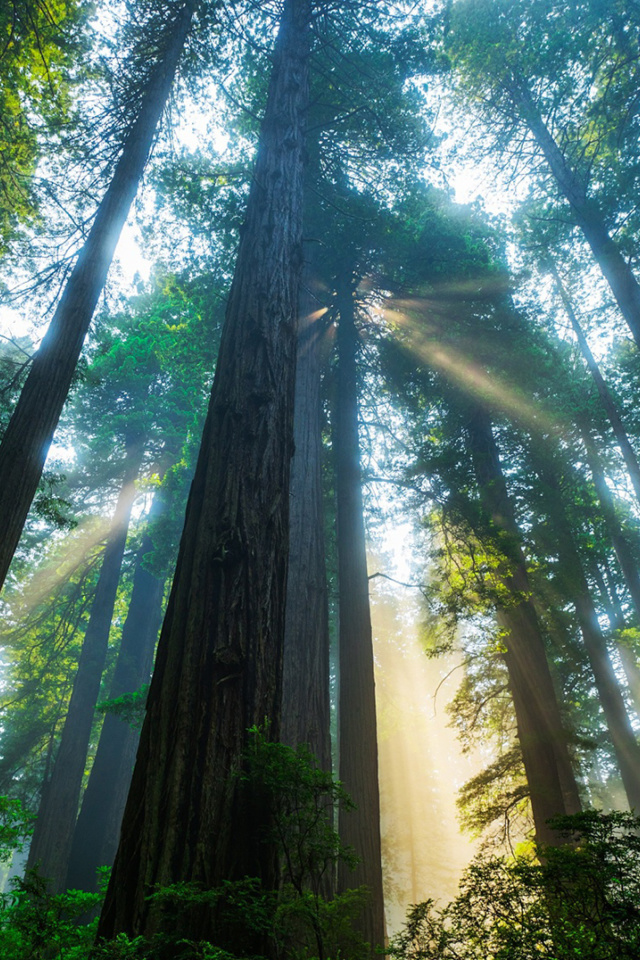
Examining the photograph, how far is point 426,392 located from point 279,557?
881cm

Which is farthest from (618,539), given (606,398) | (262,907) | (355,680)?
(262,907)

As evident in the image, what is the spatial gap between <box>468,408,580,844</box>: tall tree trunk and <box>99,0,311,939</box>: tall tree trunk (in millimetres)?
5528

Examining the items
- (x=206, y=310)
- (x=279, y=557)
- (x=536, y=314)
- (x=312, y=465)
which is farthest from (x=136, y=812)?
(x=536, y=314)

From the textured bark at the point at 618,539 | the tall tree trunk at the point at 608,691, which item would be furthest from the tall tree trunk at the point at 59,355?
the textured bark at the point at 618,539

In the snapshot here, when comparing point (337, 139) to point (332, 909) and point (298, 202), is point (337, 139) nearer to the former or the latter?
point (298, 202)

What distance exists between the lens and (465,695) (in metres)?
9.68

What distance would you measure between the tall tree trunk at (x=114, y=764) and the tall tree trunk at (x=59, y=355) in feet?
33.3

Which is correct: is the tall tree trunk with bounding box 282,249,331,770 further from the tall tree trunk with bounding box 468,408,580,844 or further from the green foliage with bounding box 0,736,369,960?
the green foliage with bounding box 0,736,369,960

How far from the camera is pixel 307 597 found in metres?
6.93

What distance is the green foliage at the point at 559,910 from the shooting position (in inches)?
72.3

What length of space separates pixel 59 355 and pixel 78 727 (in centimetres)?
1221

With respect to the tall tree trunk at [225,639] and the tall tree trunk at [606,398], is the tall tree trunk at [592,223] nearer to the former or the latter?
the tall tree trunk at [606,398]

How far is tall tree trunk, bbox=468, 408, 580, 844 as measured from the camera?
7.20 meters

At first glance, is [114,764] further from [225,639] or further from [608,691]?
[225,639]
